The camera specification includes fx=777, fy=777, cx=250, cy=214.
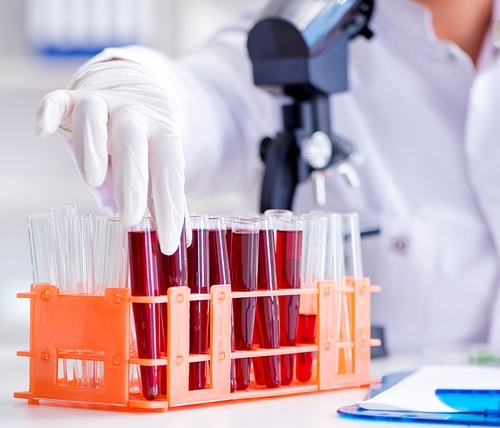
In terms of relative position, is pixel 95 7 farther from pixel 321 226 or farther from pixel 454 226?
pixel 321 226

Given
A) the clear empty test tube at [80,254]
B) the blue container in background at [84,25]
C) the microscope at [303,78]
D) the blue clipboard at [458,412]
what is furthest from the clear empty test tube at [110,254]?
the blue container in background at [84,25]

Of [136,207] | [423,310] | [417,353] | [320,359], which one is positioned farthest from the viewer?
[423,310]

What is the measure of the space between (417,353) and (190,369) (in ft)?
2.02

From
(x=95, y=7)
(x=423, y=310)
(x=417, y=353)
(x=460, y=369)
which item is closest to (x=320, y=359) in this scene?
(x=460, y=369)

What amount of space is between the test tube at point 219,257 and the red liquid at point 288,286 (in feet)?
0.23

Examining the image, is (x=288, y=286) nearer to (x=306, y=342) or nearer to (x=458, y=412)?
(x=306, y=342)

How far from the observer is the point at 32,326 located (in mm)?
778

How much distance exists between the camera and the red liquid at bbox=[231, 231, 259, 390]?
0.80m

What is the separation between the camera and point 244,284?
2.61ft

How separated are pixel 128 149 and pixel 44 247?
15 centimetres

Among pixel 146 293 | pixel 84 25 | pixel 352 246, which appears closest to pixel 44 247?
pixel 146 293

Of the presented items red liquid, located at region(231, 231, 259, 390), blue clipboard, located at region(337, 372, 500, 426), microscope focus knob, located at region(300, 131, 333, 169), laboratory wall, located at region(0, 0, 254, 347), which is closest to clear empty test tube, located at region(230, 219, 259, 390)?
red liquid, located at region(231, 231, 259, 390)

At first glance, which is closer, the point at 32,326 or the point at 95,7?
the point at 32,326

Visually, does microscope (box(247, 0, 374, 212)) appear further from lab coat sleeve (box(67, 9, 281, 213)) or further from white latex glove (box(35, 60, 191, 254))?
white latex glove (box(35, 60, 191, 254))
